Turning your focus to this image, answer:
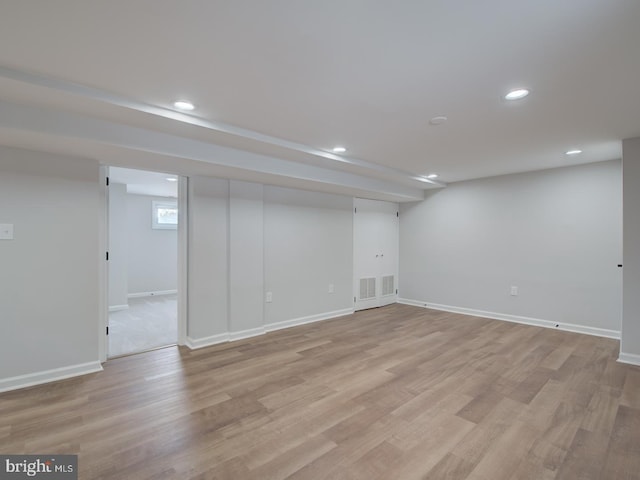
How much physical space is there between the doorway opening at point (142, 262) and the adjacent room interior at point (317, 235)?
0.35ft

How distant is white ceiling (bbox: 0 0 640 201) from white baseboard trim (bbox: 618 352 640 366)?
2257mm

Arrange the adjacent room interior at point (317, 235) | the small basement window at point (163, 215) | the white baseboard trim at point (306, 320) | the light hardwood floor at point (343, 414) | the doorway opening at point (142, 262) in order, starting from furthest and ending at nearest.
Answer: the small basement window at point (163, 215)
the white baseboard trim at point (306, 320)
the doorway opening at point (142, 262)
the light hardwood floor at point (343, 414)
the adjacent room interior at point (317, 235)

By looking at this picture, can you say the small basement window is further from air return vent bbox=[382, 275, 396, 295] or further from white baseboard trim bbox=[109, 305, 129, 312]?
air return vent bbox=[382, 275, 396, 295]

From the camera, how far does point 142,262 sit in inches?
275

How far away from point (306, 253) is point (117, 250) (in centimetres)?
360

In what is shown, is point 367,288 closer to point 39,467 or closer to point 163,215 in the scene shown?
point 39,467

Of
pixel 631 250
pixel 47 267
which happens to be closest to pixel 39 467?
pixel 47 267

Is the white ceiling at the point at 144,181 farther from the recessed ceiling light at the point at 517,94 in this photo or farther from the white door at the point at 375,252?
the recessed ceiling light at the point at 517,94

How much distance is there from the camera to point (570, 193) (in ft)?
14.4

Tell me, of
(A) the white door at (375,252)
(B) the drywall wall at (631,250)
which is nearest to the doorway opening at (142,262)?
(A) the white door at (375,252)

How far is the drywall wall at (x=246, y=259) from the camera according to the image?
13.1 feet

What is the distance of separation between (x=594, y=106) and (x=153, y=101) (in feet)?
11.1

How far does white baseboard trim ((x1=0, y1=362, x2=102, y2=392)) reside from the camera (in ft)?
8.73

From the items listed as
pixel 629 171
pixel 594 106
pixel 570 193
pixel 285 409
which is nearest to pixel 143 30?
pixel 285 409
